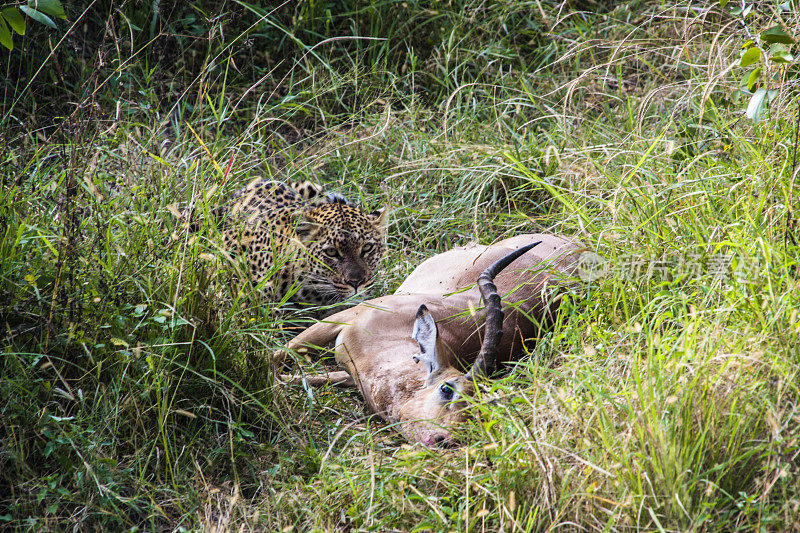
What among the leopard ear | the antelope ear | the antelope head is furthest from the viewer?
the leopard ear

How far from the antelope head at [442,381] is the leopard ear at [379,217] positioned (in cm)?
151

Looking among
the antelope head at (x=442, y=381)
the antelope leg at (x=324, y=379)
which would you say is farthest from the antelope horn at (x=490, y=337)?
the antelope leg at (x=324, y=379)

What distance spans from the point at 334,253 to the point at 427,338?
4.40ft

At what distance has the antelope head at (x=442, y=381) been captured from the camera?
3646 millimetres

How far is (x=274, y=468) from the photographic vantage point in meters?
3.47

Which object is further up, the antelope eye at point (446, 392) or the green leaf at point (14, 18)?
the green leaf at point (14, 18)

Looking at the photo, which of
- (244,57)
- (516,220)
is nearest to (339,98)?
(244,57)

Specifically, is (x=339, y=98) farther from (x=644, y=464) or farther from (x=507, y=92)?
(x=644, y=464)

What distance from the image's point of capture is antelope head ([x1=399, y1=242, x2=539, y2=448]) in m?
3.65

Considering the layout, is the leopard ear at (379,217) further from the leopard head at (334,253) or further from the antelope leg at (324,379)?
the antelope leg at (324,379)

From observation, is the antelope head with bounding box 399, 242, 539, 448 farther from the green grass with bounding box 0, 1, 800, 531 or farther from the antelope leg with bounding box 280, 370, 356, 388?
the antelope leg with bounding box 280, 370, 356, 388

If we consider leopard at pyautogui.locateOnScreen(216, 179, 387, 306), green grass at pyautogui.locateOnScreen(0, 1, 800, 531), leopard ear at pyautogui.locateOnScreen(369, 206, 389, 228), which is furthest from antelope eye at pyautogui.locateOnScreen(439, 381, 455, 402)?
leopard ear at pyautogui.locateOnScreen(369, 206, 389, 228)

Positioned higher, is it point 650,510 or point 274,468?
point 650,510

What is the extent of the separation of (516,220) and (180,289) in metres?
2.70
